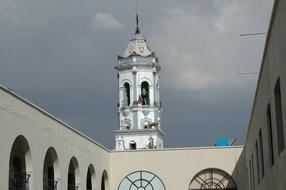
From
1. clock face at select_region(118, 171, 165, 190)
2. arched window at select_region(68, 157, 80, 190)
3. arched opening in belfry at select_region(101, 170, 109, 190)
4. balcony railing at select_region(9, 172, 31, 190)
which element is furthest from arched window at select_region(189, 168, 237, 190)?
balcony railing at select_region(9, 172, 31, 190)

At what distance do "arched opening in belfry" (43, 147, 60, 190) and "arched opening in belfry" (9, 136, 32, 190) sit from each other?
2791 millimetres

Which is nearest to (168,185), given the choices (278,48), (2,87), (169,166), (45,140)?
(169,166)

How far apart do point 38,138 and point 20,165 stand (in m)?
1.31

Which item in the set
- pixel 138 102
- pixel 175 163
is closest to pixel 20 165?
pixel 175 163

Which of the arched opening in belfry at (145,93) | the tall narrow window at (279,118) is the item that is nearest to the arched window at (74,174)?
the tall narrow window at (279,118)

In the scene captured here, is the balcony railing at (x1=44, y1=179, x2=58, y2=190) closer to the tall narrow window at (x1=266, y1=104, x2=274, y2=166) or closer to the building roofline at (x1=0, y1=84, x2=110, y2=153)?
the building roofline at (x1=0, y1=84, x2=110, y2=153)

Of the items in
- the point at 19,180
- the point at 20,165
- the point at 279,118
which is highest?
the point at 20,165

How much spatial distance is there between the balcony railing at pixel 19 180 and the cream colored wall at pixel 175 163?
1507cm

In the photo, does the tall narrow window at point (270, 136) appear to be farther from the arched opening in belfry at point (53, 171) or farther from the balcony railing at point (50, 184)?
the balcony railing at point (50, 184)

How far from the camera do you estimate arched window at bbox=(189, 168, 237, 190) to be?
3769 centimetres

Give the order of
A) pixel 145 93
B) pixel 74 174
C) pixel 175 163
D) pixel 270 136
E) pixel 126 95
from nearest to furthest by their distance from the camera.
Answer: pixel 270 136, pixel 74 174, pixel 175 163, pixel 145 93, pixel 126 95

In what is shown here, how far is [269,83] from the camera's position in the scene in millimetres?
16438

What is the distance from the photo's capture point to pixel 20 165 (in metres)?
23.5

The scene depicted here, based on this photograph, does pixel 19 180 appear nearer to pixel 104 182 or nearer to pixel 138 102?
pixel 104 182
